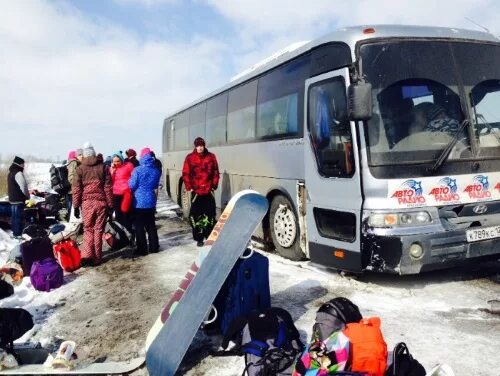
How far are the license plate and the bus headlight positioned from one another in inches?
21.3

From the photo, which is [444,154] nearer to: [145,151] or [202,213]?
[202,213]

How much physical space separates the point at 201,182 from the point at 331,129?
3.03m

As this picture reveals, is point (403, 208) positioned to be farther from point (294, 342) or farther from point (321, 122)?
point (294, 342)

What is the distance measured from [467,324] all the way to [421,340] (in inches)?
27.8

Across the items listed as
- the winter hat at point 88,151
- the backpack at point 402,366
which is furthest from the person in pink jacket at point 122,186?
the backpack at point 402,366

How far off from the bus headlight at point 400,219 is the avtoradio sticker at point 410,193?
0.14m

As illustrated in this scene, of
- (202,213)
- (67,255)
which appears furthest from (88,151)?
(202,213)

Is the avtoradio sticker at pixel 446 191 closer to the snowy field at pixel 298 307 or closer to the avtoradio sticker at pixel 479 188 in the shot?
the avtoradio sticker at pixel 479 188

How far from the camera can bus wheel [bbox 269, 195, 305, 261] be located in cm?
709

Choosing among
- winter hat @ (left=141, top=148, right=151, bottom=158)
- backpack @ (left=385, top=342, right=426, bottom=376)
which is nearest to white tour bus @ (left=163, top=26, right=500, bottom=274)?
backpack @ (left=385, top=342, right=426, bottom=376)

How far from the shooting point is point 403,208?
17.1 ft

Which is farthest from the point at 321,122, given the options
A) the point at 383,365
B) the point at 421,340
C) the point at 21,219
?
the point at 21,219

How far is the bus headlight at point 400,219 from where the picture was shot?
Result: 5.22 m

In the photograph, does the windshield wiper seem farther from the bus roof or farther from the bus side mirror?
the bus roof
